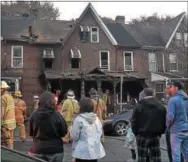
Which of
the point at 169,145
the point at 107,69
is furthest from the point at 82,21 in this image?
the point at 169,145

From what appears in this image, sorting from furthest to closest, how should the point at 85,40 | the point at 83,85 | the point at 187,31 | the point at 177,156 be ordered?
the point at 187,31
the point at 85,40
the point at 83,85
the point at 177,156

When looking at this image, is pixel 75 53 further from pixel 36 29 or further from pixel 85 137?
pixel 85 137

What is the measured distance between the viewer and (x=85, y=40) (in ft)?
110

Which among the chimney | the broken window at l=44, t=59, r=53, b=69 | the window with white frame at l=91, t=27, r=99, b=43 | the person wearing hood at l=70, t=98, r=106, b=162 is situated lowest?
the person wearing hood at l=70, t=98, r=106, b=162

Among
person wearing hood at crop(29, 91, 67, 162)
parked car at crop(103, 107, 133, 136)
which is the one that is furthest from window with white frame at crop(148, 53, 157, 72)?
person wearing hood at crop(29, 91, 67, 162)

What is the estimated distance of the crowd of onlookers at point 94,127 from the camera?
5.80 m

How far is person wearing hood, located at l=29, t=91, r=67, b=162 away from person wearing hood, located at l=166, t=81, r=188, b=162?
224 cm

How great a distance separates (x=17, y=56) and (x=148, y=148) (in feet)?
83.5

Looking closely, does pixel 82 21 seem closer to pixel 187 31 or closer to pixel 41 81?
pixel 41 81

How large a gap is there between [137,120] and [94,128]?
1.50 m

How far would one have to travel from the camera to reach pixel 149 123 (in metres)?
7.29

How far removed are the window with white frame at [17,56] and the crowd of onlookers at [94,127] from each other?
23.3 metres

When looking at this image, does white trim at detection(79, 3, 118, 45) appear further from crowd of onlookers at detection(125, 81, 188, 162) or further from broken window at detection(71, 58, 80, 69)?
crowd of onlookers at detection(125, 81, 188, 162)

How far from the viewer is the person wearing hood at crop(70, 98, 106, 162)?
5.99 metres
